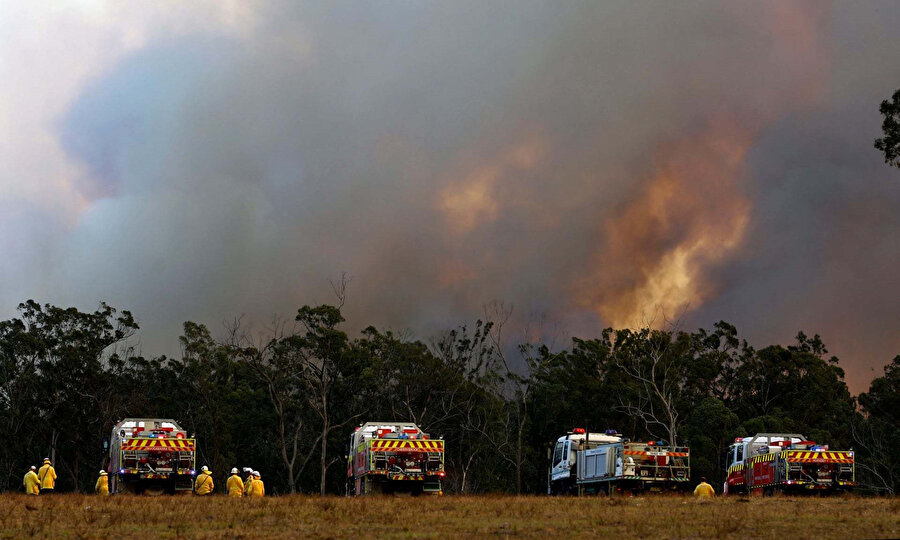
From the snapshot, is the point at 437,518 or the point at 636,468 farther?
the point at 636,468

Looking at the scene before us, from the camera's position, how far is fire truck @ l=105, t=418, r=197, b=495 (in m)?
39.8

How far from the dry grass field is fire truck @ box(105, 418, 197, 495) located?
10566 mm

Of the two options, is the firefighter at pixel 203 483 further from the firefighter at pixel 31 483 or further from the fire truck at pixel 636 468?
the fire truck at pixel 636 468

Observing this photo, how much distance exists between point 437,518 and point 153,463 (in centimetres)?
2032

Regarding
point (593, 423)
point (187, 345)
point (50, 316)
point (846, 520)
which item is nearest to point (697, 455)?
point (593, 423)

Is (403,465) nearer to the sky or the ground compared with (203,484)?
nearer to the sky

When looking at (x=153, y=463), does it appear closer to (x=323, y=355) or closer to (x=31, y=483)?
(x=31, y=483)

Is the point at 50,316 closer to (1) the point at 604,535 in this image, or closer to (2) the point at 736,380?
(2) the point at 736,380

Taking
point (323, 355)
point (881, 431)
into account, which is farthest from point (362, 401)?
point (881, 431)

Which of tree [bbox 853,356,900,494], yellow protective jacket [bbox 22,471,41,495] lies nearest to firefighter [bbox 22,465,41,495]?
yellow protective jacket [bbox 22,471,41,495]

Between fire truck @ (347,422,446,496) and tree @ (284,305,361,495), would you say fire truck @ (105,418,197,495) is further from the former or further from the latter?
tree @ (284,305,361,495)

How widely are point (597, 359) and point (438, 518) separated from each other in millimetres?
79036

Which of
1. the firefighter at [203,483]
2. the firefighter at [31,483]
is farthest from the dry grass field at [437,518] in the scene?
the firefighter at [31,483]

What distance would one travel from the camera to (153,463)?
40.1 meters
